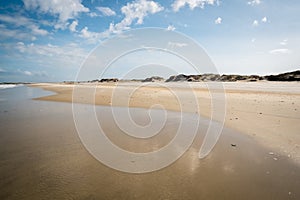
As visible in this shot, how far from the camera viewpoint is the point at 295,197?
3.00 meters

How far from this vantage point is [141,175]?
12.1ft

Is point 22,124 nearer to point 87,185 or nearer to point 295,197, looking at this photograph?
point 87,185

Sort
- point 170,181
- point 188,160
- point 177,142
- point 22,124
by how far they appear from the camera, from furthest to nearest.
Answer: point 22,124
point 177,142
point 188,160
point 170,181

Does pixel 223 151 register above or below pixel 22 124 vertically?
below

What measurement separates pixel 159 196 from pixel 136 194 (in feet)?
1.19

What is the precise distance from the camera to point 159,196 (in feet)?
9.88

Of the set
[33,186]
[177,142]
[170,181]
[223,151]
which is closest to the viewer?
[33,186]

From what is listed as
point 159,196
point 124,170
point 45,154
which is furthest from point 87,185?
point 45,154

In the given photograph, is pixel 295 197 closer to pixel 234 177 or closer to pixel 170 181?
pixel 234 177

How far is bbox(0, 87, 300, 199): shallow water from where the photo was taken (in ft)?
10.1

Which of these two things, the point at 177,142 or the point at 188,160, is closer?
the point at 188,160

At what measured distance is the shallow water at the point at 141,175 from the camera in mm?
3076

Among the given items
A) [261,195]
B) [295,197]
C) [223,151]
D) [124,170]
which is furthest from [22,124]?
[295,197]

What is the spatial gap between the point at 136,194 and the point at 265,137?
4.69 m
